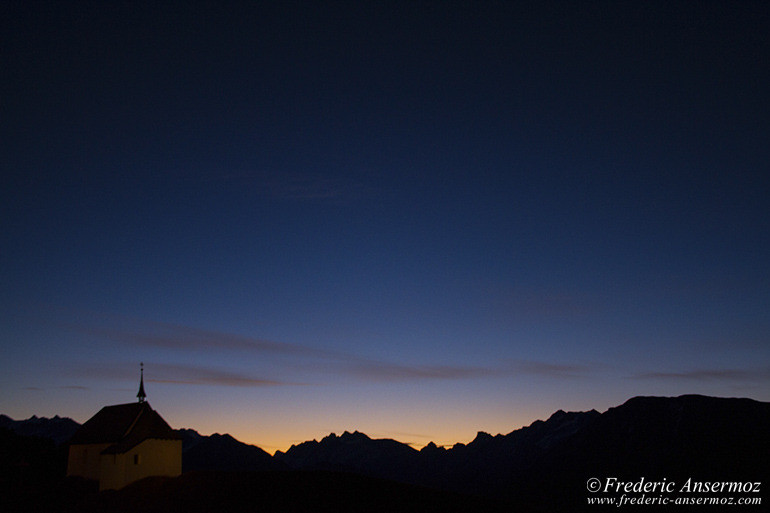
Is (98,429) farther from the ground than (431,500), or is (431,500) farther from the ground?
(98,429)

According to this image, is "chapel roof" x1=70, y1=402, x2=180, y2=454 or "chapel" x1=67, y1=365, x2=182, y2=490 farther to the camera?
"chapel roof" x1=70, y1=402, x2=180, y2=454

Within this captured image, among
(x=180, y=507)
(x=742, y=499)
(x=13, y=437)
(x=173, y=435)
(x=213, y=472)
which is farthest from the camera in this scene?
(x=742, y=499)

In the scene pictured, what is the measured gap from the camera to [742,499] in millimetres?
173250

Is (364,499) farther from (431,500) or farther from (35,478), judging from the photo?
(35,478)

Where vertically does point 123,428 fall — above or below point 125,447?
above

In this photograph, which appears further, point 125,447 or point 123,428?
point 123,428

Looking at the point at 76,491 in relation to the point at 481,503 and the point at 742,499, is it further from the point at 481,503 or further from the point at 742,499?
the point at 742,499

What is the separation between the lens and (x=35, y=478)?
7094 cm

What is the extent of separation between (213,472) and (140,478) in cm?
741

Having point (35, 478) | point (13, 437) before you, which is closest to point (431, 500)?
point (35, 478)

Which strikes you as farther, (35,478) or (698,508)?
(698,508)

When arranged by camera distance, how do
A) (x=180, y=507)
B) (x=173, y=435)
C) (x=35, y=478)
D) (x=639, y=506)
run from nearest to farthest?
(x=180, y=507) < (x=173, y=435) < (x=35, y=478) < (x=639, y=506)

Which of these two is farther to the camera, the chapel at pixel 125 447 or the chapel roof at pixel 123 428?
the chapel roof at pixel 123 428

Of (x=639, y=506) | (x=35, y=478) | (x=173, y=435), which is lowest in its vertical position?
(x=639, y=506)
